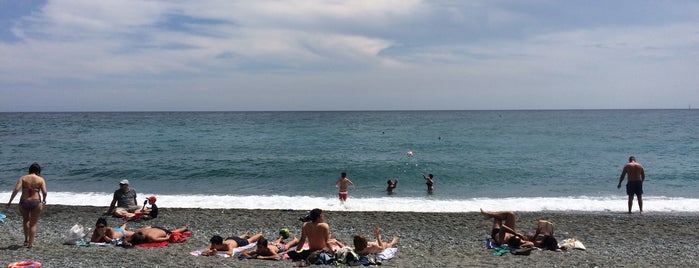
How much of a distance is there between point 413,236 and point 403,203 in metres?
5.77

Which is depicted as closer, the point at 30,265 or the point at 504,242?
the point at 30,265

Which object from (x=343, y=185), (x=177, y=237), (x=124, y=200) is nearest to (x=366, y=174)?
(x=343, y=185)

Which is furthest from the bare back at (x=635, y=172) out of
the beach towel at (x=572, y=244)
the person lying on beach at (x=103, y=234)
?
the person lying on beach at (x=103, y=234)

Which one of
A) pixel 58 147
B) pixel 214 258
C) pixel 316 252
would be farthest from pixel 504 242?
pixel 58 147

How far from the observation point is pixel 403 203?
1683cm

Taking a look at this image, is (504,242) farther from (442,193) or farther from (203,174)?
(203,174)

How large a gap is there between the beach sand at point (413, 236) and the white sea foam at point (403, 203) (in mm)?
1563

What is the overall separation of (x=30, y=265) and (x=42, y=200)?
2037 mm

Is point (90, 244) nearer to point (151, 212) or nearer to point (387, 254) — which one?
point (151, 212)

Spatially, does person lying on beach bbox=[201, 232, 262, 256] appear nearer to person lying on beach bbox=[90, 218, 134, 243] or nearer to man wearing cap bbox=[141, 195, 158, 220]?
person lying on beach bbox=[90, 218, 134, 243]

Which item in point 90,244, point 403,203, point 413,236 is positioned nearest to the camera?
point 90,244

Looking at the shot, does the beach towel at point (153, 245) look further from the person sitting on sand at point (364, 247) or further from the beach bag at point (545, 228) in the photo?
A: the beach bag at point (545, 228)

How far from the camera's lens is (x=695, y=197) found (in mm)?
17984

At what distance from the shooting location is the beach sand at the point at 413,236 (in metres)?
8.74
